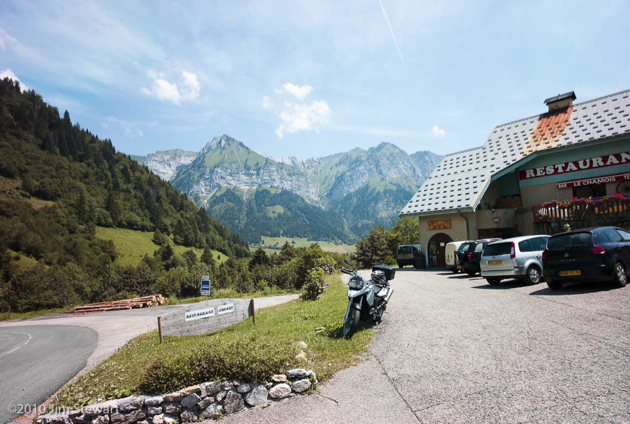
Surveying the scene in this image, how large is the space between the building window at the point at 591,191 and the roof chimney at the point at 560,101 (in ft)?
26.2

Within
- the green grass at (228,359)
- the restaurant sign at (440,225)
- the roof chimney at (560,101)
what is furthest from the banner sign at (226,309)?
the roof chimney at (560,101)

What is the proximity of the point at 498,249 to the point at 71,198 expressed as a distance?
13120 cm

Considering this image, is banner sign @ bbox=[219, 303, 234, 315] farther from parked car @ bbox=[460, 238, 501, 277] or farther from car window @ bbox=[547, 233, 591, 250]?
parked car @ bbox=[460, 238, 501, 277]

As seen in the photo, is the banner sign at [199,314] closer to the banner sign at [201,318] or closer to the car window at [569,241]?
the banner sign at [201,318]

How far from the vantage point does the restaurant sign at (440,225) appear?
25423 mm

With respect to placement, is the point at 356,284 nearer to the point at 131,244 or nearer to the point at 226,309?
the point at 226,309

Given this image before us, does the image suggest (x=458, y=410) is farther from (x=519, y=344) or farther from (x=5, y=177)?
(x=5, y=177)

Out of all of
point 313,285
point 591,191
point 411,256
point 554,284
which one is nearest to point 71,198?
point 411,256

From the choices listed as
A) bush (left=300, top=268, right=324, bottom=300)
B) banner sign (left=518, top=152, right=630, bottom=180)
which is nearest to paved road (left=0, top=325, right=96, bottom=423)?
bush (left=300, top=268, right=324, bottom=300)

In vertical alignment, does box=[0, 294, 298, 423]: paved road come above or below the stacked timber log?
above

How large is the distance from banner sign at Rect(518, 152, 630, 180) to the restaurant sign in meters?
6.24

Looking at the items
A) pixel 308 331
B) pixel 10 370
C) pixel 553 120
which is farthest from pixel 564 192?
pixel 10 370

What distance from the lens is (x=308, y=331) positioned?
7984mm

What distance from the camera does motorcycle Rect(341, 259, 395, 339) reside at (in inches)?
295
